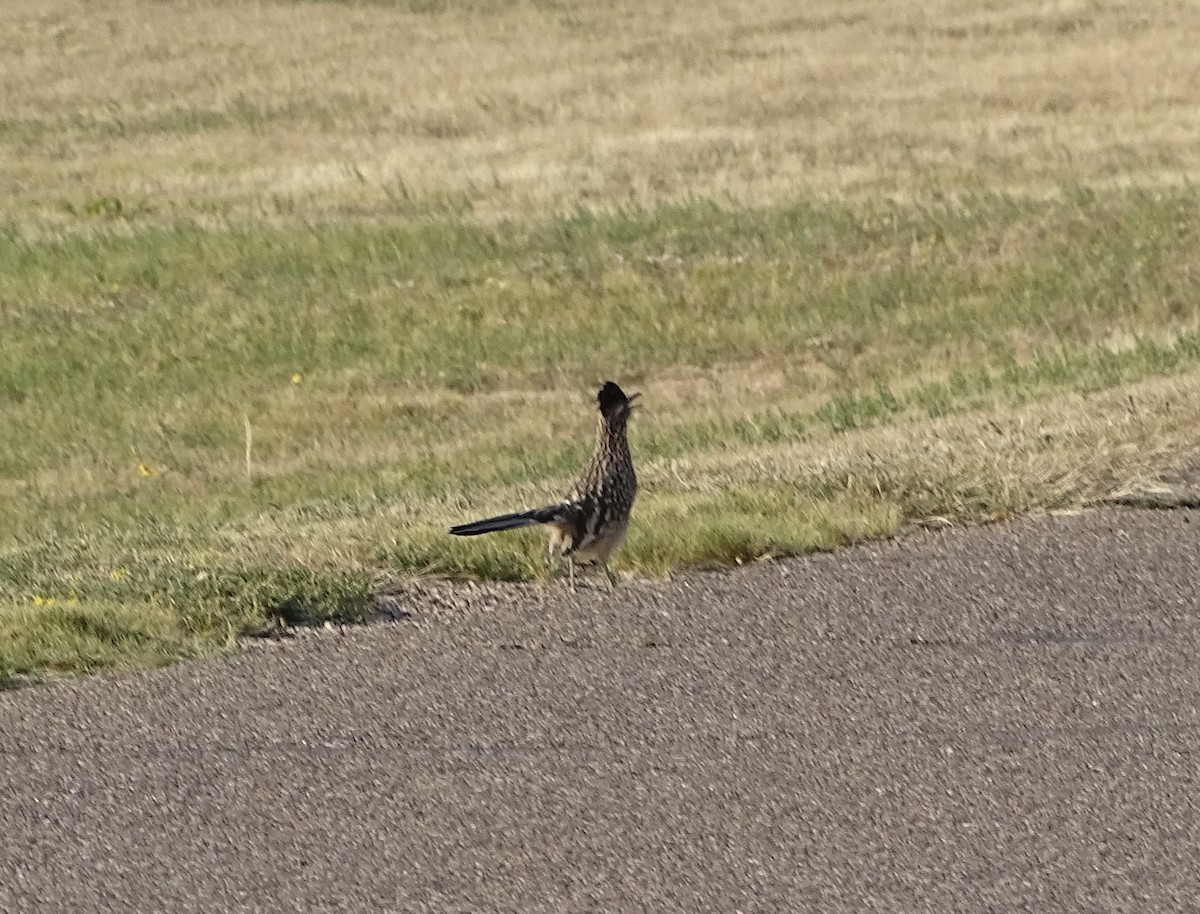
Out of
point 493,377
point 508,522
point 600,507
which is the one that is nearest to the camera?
point 508,522

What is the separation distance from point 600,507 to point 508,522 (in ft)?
1.34

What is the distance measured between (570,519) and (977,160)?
77.5ft

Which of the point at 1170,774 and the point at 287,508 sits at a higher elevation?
the point at 1170,774

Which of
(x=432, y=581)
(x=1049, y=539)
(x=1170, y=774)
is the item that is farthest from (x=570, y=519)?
(x=1170, y=774)

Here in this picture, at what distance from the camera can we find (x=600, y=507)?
7.19 meters

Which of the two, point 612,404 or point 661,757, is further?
point 612,404

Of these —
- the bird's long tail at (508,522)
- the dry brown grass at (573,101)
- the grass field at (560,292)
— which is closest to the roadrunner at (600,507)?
the bird's long tail at (508,522)

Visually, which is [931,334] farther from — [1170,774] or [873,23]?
[873,23]

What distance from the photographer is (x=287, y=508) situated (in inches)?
556

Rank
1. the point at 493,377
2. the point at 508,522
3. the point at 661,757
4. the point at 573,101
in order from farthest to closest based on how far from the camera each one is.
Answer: the point at 573,101, the point at 493,377, the point at 508,522, the point at 661,757

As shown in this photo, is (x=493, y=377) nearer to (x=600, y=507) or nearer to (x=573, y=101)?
(x=600, y=507)

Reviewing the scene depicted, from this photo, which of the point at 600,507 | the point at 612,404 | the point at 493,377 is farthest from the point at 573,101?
the point at 600,507

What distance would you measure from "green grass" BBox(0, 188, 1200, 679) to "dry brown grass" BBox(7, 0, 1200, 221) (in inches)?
88.2

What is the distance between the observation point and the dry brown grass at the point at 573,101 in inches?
1190
